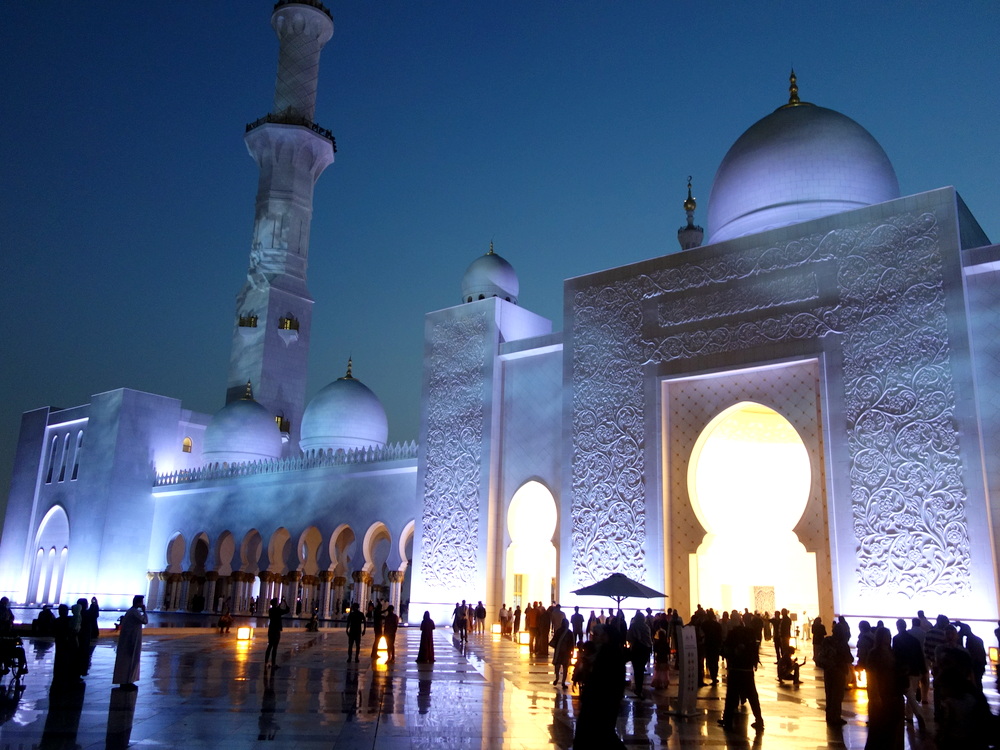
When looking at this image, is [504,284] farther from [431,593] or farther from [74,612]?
[74,612]

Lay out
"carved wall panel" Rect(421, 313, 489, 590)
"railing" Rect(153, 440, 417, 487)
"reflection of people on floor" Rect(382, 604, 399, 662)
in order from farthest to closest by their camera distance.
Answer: "railing" Rect(153, 440, 417, 487) < "carved wall panel" Rect(421, 313, 489, 590) < "reflection of people on floor" Rect(382, 604, 399, 662)

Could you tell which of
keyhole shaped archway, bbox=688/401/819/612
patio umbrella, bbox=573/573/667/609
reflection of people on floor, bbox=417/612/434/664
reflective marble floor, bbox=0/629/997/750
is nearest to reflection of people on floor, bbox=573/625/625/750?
reflective marble floor, bbox=0/629/997/750

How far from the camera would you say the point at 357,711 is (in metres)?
5.12

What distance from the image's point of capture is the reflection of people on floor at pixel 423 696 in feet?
17.4

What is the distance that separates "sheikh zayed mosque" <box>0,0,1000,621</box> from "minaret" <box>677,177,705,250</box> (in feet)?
0.24

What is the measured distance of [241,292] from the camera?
22.6 meters

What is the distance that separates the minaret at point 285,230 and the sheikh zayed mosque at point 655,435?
0.09 metres

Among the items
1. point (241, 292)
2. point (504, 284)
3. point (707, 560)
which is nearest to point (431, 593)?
point (707, 560)

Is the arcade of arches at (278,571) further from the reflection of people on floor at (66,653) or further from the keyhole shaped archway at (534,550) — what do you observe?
the reflection of people on floor at (66,653)

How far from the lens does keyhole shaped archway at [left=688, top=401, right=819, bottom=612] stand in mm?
13469

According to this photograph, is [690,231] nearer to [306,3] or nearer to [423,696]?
[306,3]

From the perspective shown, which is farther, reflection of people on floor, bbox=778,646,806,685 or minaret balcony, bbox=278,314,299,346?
minaret balcony, bbox=278,314,299,346

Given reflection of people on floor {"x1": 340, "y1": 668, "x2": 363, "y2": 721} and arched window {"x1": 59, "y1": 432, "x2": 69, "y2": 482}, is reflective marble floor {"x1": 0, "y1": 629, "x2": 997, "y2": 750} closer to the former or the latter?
reflection of people on floor {"x1": 340, "y1": 668, "x2": 363, "y2": 721}

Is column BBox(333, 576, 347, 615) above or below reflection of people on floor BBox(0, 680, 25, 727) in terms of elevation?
above
